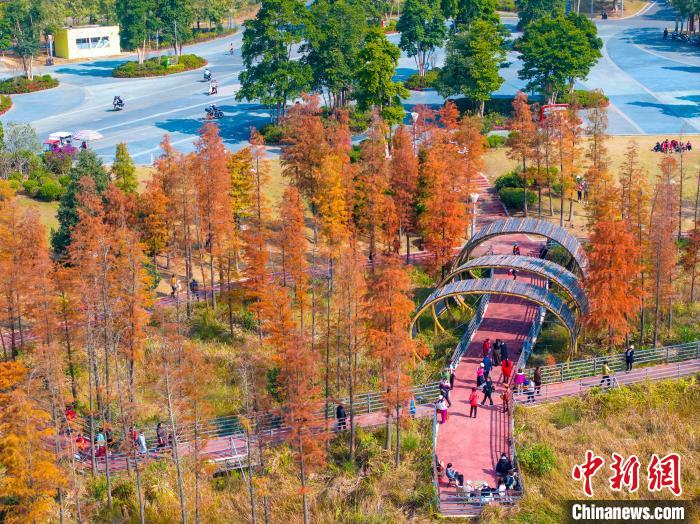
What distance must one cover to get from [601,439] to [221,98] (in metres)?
65.4

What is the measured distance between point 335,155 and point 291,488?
24.5 metres

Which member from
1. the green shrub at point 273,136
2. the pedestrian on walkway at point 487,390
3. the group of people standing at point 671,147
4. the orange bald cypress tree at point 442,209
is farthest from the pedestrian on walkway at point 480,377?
the green shrub at point 273,136

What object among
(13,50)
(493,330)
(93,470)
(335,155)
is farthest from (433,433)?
(13,50)

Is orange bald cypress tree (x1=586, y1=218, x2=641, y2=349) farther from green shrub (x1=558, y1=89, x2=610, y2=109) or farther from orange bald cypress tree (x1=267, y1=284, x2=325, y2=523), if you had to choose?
green shrub (x1=558, y1=89, x2=610, y2=109)

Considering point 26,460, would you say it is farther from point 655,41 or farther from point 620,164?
point 655,41

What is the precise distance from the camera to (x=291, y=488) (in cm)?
3681

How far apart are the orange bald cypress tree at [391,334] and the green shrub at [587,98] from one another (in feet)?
167

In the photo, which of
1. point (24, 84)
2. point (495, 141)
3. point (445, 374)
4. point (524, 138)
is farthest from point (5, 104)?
point (445, 374)

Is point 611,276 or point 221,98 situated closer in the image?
point 611,276

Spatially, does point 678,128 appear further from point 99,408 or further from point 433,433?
point 99,408

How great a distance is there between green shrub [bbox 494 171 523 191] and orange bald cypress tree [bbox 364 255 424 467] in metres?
29.1

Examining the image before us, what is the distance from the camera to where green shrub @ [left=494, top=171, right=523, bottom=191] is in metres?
65.4

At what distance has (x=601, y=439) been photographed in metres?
37.6

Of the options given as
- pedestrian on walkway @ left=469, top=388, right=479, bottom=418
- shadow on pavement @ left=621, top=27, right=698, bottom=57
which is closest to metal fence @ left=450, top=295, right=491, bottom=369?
pedestrian on walkway @ left=469, top=388, right=479, bottom=418
